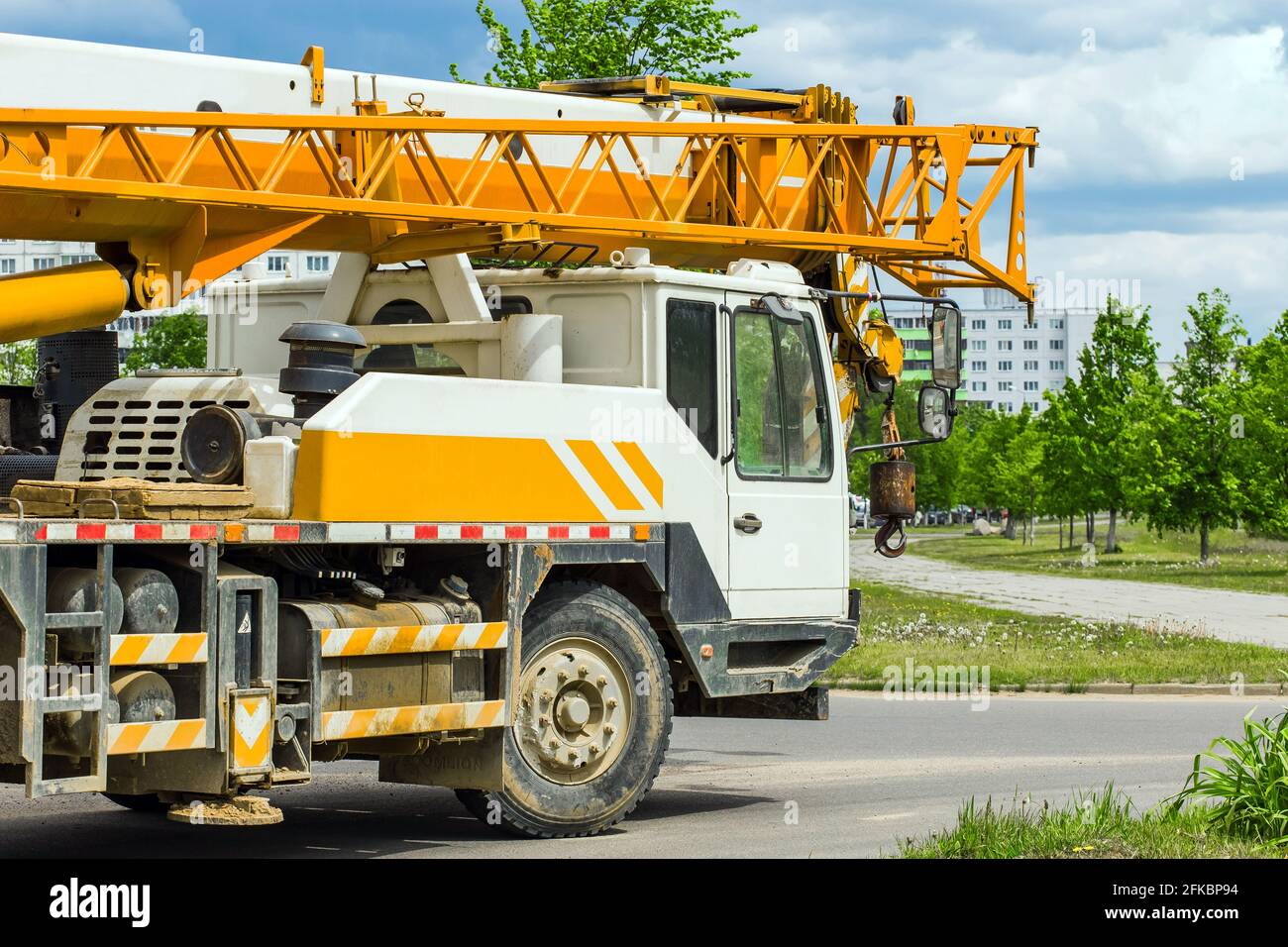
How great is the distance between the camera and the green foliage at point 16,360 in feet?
42.8

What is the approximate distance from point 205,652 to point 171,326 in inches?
1175

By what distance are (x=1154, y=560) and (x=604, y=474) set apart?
46854 millimetres

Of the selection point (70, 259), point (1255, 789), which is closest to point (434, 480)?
point (70, 259)

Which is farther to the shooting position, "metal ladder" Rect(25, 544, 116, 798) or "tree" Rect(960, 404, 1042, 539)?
"tree" Rect(960, 404, 1042, 539)

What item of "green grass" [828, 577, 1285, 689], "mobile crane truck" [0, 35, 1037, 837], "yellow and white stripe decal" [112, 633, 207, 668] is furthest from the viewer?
"green grass" [828, 577, 1285, 689]

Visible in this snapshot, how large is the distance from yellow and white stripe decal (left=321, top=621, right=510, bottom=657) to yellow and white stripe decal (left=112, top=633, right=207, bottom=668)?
0.66 metres

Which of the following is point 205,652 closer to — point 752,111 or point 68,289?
point 68,289

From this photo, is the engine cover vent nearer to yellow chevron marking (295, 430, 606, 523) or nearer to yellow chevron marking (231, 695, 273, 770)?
yellow chevron marking (295, 430, 606, 523)

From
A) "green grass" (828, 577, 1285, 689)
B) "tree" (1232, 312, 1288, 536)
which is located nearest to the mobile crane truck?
"green grass" (828, 577, 1285, 689)

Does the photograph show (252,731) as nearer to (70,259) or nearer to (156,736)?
(156,736)

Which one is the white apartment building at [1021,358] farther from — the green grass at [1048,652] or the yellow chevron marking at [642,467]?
the yellow chevron marking at [642,467]

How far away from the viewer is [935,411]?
1116 cm

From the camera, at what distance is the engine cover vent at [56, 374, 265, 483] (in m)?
9.03

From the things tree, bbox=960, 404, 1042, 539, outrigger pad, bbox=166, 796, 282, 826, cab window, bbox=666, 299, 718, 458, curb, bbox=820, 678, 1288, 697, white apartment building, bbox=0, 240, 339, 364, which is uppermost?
tree, bbox=960, 404, 1042, 539
